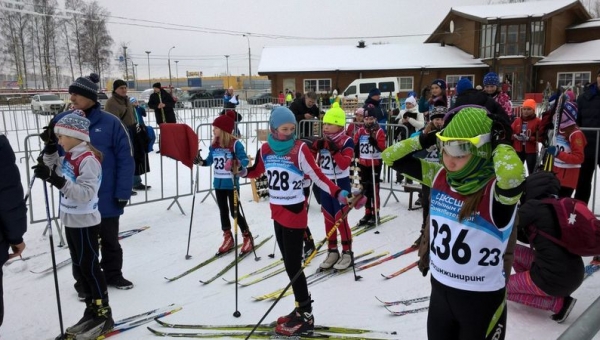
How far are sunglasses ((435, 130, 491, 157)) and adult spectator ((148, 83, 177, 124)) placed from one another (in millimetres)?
10938

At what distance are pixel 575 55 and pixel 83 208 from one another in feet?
123

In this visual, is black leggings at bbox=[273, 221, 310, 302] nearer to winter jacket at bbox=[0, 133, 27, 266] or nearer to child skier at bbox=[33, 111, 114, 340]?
child skier at bbox=[33, 111, 114, 340]

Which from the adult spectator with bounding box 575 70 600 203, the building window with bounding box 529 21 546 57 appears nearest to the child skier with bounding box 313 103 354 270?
the adult spectator with bounding box 575 70 600 203

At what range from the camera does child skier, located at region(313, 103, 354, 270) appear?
5220 mm

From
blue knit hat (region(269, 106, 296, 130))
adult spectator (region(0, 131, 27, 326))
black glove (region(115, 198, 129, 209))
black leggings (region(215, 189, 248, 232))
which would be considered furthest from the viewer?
black leggings (region(215, 189, 248, 232))

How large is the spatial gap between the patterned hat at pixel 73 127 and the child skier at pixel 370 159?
13.7 feet

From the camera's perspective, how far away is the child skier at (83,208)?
3.68m

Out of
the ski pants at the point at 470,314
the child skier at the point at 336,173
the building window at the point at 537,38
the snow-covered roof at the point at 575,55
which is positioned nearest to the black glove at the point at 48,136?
the child skier at the point at 336,173

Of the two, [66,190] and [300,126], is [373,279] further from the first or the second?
[300,126]

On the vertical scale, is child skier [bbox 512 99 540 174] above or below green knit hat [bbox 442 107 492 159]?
below

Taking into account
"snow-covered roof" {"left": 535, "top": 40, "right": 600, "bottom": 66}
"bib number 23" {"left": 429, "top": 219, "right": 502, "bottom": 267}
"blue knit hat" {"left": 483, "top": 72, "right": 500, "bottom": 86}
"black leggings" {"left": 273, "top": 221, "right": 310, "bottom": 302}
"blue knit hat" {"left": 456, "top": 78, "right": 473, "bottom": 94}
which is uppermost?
"snow-covered roof" {"left": 535, "top": 40, "right": 600, "bottom": 66}

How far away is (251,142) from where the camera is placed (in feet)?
53.4

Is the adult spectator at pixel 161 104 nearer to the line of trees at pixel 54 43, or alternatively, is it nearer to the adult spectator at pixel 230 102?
the adult spectator at pixel 230 102

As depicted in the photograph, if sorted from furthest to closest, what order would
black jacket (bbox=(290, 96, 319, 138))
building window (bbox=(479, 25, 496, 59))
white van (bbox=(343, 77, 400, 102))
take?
building window (bbox=(479, 25, 496, 59)), white van (bbox=(343, 77, 400, 102)), black jacket (bbox=(290, 96, 319, 138))
